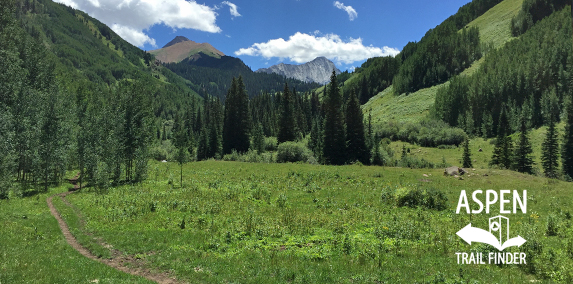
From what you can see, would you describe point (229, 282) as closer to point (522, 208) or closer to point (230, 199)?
point (230, 199)

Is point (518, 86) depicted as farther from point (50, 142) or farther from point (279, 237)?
point (50, 142)

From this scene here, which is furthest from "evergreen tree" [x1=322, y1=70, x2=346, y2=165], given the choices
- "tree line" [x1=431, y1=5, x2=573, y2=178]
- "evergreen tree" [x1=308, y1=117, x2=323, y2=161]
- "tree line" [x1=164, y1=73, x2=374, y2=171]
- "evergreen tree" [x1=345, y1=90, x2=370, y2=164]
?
"tree line" [x1=431, y1=5, x2=573, y2=178]

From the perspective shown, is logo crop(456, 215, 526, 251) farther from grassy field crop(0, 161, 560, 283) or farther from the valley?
grassy field crop(0, 161, 560, 283)

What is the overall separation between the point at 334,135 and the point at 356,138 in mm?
5558

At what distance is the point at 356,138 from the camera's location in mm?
60219

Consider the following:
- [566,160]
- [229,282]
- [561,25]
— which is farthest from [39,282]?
[561,25]

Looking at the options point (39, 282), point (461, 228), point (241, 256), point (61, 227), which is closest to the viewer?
point (39, 282)

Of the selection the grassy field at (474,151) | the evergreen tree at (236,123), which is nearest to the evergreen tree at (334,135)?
the evergreen tree at (236,123)

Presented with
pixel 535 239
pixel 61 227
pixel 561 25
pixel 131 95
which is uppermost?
pixel 561 25

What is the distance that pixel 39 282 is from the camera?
9.55m

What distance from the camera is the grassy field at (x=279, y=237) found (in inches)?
413

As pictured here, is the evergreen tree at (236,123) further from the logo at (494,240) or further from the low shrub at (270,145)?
the logo at (494,240)

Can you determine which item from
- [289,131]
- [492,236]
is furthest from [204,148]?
[492,236]

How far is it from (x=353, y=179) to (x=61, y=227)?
96.5ft
